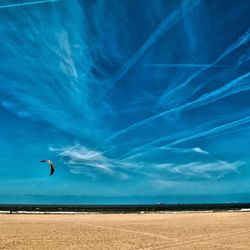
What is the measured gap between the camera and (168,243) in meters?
17.1

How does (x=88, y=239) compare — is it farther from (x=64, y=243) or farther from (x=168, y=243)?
(x=168, y=243)

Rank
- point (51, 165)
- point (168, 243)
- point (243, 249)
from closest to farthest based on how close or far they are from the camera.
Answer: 1. point (243, 249)
2. point (168, 243)
3. point (51, 165)

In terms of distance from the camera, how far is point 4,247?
1578cm

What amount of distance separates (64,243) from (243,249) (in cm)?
766

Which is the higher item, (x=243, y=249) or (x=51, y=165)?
(x=51, y=165)

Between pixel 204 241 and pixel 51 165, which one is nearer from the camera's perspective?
pixel 204 241

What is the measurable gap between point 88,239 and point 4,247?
4416mm

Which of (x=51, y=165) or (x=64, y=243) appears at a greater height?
(x=51, y=165)

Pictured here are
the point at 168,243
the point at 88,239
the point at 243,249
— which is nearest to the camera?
the point at 243,249

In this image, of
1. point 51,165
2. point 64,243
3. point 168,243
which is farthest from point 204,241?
point 51,165

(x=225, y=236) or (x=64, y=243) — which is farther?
(x=225, y=236)

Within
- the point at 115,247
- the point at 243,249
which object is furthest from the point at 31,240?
the point at 243,249

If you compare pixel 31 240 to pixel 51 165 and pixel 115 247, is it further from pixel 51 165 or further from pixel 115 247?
pixel 51 165

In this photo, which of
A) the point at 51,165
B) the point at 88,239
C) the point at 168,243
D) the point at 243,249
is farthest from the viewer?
the point at 51,165
